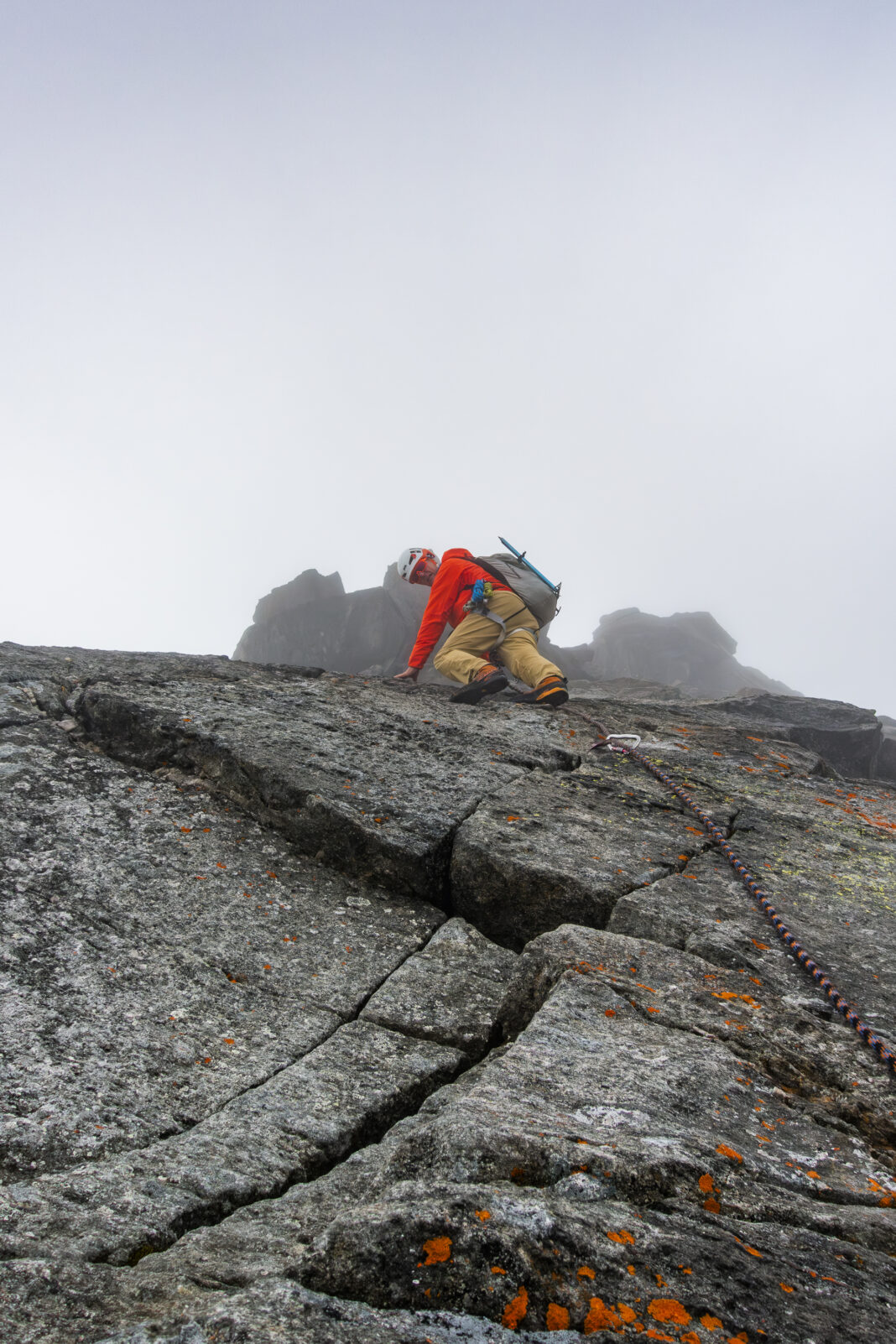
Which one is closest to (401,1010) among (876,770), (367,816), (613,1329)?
(367,816)

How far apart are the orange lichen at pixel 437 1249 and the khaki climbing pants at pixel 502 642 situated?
1069 cm

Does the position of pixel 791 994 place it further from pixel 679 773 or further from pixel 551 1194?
pixel 679 773

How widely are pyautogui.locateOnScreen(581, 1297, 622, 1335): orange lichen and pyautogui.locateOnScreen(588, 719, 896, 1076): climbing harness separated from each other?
2.99 meters

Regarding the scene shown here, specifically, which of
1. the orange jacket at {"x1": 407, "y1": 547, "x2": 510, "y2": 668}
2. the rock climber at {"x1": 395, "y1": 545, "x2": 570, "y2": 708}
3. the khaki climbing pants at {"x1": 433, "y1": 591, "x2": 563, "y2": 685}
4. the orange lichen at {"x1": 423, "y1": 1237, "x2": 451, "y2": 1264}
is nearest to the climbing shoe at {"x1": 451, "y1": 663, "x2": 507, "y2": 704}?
the rock climber at {"x1": 395, "y1": 545, "x2": 570, "y2": 708}

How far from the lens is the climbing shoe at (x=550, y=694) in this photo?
12.1m

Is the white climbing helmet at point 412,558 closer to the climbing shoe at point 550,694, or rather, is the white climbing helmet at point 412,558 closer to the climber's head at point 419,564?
the climber's head at point 419,564

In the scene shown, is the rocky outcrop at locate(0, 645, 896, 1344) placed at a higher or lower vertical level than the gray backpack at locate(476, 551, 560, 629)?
lower

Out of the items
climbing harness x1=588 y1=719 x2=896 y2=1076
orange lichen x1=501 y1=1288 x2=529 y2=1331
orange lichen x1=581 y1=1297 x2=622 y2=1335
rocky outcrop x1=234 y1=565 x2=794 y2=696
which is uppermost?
rocky outcrop x1=234 y1=565 x2=794 y2=696

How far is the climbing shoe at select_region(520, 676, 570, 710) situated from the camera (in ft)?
39.5

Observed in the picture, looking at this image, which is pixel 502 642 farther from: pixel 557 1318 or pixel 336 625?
pixel 336 625

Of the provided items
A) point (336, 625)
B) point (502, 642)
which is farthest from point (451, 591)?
point (336, 625)

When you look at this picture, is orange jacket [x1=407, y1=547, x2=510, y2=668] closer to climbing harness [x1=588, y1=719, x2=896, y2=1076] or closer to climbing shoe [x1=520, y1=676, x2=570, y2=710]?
climbing shoe [x1=520, y1=676, x2=570, y2=710]

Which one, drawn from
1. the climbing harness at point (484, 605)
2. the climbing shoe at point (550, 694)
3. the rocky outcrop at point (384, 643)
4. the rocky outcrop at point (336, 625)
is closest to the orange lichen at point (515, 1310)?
the climbing shoe at point (550, 694)

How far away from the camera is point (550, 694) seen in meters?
12.1
